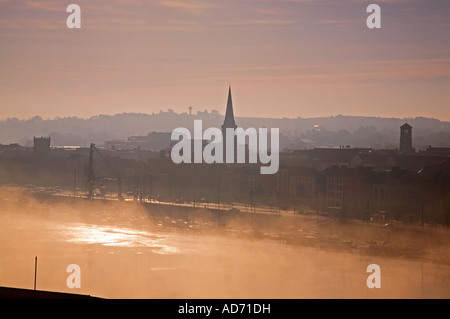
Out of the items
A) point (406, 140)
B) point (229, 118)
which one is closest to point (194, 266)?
point (406, 140)

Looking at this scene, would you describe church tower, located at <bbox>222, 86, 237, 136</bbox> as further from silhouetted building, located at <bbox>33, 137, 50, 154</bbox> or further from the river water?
the river water

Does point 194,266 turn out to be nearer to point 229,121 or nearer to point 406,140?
point 406,140

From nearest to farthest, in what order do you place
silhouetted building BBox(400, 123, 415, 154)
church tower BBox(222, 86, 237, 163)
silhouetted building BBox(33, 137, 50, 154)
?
silhouetted building BBox(400, 123, 415, 154), church tower BBox(222, 86, 237, 163), silhouetted building BBox(33, 137, 50, 154)

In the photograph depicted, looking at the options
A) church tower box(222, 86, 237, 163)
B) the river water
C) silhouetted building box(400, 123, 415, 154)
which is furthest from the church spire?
the river water

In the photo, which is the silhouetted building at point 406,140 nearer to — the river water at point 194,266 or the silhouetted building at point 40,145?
the river water at point 194,266

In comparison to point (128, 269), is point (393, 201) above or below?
above

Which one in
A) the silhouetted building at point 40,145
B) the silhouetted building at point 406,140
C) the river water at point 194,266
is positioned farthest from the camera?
the silhouetted building at point 40,145

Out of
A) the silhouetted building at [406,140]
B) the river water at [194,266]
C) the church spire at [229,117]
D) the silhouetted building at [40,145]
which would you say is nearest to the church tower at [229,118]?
the church spire at [229,117]
